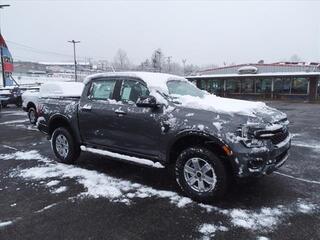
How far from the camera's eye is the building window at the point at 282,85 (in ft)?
105

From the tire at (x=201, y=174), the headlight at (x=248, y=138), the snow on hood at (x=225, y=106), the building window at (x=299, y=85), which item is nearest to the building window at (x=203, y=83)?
the building window at (x=299, y=85)

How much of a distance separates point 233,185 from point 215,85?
32347mm

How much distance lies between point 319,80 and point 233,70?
393 inches

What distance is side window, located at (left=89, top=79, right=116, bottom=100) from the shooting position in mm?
5957

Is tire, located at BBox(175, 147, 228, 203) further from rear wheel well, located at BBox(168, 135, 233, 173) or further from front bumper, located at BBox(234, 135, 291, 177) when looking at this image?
front bumper, located at BBox(234, 135, 291, 177)

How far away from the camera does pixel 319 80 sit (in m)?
32.7

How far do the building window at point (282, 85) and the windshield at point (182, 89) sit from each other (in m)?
28.7

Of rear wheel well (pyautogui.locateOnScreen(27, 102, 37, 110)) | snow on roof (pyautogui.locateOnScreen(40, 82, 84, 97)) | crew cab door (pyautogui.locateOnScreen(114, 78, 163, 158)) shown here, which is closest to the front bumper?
crew cab door (pyautogui.locateOnScreen(114, 78, 163, 158))

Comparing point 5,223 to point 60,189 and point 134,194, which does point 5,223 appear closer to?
point 60,189

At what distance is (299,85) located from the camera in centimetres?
3144

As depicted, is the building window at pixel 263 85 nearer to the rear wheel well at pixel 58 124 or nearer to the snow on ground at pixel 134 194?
the rear wheel well at pixel 58 124

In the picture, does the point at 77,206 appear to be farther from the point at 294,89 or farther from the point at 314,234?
the point at 294,89

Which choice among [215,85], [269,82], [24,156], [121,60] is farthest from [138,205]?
[121,60]

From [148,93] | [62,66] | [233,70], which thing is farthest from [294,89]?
[62,66]
